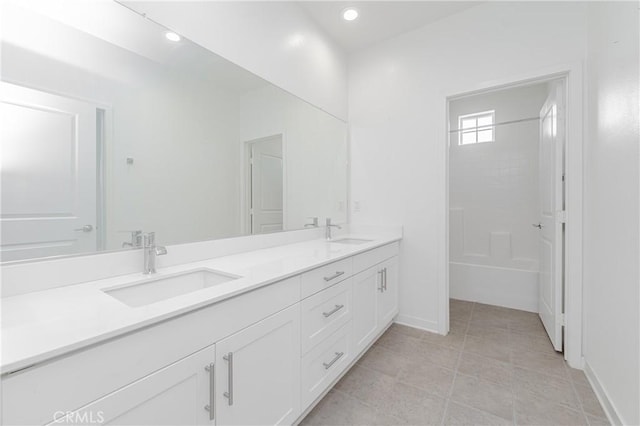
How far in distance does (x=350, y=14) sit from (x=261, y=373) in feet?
8.48

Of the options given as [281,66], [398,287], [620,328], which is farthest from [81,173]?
[620,328]

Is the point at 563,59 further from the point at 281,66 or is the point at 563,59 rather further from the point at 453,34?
the point at 281,66

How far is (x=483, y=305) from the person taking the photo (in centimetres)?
299

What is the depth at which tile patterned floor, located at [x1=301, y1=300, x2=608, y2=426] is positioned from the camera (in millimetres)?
1420

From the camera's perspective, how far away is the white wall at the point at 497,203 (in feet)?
10.1

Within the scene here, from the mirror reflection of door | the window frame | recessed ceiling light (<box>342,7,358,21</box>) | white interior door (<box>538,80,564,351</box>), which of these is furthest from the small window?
the mirror reflection of door

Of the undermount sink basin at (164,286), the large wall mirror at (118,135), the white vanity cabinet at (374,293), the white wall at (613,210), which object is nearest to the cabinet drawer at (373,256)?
the white vanity cabinet at (374,293)

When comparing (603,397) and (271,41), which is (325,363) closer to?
(603,397)

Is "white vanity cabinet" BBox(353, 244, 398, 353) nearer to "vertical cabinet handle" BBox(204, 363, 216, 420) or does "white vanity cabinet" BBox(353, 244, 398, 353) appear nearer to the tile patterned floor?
the tile patterned floor

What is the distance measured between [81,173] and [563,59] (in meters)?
2.85

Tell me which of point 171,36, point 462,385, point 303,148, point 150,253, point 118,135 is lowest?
point 462,385

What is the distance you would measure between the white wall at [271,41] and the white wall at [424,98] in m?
0.35

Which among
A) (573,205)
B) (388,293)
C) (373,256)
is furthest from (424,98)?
(388,293)

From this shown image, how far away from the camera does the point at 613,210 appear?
143 cm
